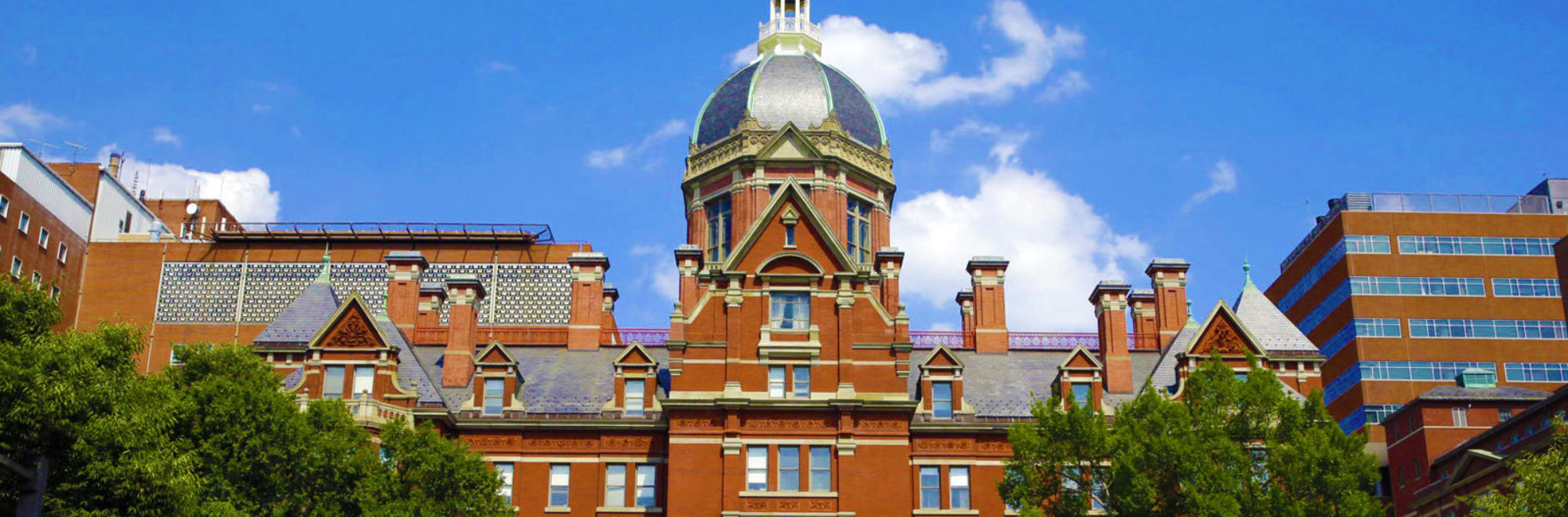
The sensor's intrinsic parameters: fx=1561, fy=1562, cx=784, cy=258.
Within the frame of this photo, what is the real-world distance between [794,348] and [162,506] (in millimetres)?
23735

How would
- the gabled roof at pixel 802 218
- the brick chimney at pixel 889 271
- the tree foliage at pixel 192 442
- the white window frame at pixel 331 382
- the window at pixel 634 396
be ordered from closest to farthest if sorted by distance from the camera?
1. the tree foliage at pixel 192 442
2. the white window frame at pixel 331 382
3. the gabled roof at pixel 802 218
4. the window at pixel 634 396
5. the brick chimney at pixel 889 271

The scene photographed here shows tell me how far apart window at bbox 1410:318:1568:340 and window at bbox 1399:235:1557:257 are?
4445mm

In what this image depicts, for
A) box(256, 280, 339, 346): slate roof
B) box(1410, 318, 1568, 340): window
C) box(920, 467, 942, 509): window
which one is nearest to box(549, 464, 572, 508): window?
box(256, 280, 339, 346): slate roof

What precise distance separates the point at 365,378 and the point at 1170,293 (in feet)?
106

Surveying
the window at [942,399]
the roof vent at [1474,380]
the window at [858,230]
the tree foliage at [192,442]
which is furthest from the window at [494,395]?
the roof vent at [1474,380]

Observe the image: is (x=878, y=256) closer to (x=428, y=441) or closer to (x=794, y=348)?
(x=794, y=348)

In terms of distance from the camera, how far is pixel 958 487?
58.4 metres

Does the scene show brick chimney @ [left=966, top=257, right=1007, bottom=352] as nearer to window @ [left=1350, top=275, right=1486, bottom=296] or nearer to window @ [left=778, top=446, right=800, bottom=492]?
window @ [left=778, top=446, right=800, bottom=492]

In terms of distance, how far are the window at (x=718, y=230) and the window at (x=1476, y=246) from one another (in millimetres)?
47137

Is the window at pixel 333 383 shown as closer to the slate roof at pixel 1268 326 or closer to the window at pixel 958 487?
the window at pixel 958 487

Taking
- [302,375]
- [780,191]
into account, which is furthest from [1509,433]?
[302,375]

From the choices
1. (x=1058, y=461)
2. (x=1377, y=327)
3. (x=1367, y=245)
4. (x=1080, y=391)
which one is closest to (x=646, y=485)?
(x=1080, y=391)

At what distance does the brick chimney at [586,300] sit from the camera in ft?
212

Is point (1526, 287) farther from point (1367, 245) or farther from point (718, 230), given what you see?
point (718, 230)
